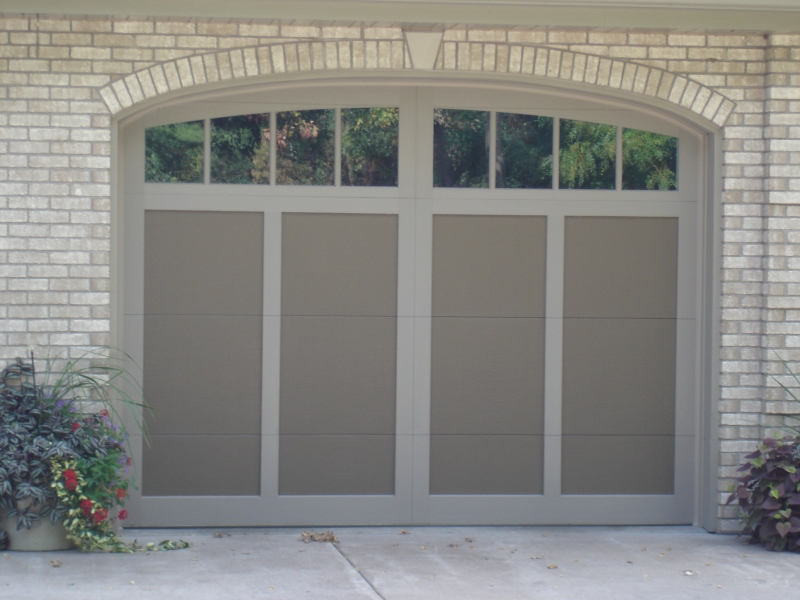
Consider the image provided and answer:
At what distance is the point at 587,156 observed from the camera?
6.59m

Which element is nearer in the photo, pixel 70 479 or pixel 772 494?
pixel 70 479

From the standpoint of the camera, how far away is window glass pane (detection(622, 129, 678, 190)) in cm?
661

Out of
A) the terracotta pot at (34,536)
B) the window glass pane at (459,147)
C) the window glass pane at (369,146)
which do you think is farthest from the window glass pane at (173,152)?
the terracotta pot at (34,536)

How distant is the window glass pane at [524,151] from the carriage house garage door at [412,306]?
0.05 feet

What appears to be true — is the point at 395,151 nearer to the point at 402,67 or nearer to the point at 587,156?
the point at 402,67

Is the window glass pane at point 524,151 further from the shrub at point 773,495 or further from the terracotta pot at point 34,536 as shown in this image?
the terracotta pot at point 34,536

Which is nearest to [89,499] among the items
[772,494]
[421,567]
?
[421,567]

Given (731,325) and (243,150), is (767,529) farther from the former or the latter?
(243,150)

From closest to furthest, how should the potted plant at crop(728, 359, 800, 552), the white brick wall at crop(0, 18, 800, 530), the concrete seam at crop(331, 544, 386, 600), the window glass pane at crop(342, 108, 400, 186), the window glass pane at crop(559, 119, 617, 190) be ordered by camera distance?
the concrete seam at crop(331, 544, 386, 600) → the potted plant at crop(728, 359, 800, 552) → the white brick wall at crop(0, 18, 800, 530) → the window glass pane at crop(342, 108, 400, 186) → the window glass pane at crop(559, 119, 617, 190)

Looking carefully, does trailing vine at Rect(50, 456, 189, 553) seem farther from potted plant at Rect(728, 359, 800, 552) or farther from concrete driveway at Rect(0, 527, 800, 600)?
potted plant at Rect(728, 359, 800, 552)

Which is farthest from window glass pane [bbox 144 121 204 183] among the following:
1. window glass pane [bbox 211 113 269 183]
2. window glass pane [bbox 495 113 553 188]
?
window glass pane [bbox 495 113 553 188]

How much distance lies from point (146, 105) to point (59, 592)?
3.02 m

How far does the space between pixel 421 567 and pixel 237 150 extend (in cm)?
298

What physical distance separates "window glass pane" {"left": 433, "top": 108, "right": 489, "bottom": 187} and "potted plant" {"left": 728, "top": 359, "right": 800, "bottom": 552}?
2.55m
